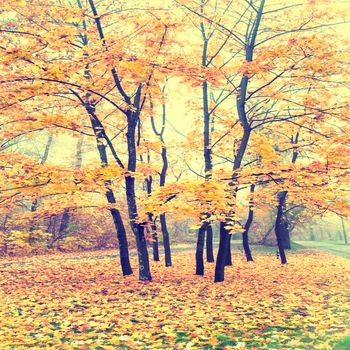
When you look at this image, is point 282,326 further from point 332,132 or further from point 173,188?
point 332,132

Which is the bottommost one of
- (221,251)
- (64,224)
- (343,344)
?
(343,344)

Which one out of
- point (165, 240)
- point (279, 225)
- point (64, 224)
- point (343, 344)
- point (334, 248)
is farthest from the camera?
point (334, 248)

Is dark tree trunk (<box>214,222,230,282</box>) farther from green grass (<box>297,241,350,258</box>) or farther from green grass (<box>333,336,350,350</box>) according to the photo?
green grass (<box>297,241,350,258</box>)

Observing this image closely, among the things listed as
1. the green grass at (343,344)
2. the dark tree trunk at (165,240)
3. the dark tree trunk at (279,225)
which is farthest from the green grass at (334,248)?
the green grass at (343,344)

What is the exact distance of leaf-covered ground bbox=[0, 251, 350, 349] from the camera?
568 centimetres

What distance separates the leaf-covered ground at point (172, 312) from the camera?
5.68 metres

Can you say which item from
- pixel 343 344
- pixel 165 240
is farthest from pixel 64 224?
pixel 343 344

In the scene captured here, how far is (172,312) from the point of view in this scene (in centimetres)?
774

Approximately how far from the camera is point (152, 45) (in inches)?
397

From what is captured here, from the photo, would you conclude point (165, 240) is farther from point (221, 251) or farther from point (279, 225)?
point (279, 225)

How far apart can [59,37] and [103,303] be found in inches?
273

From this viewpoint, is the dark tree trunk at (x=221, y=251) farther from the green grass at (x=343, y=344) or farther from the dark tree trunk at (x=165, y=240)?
the green grass at (x=343, y=344)

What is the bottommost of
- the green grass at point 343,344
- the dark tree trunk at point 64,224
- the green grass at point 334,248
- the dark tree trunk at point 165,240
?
the green grass at point 343,344

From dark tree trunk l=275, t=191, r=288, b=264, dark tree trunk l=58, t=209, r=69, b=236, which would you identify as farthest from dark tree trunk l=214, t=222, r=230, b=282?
dark tree trunk l=58, t=209, r=69, b=236
